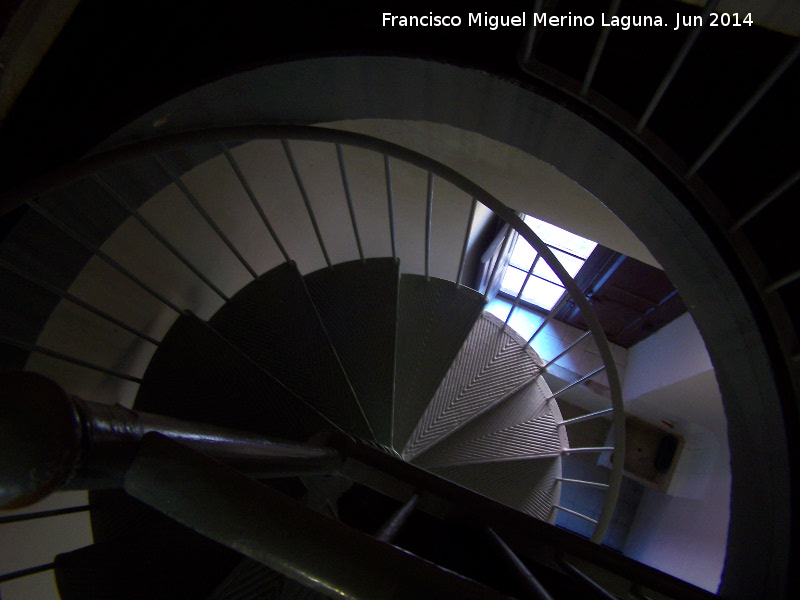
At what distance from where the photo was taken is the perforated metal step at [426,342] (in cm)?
304

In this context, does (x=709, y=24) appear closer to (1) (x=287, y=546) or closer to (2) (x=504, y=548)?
(2) (x=504, y=548)

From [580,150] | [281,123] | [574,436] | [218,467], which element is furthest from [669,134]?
[574,436]

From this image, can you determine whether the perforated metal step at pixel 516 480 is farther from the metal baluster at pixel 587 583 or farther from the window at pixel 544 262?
the window at pixel 544 262

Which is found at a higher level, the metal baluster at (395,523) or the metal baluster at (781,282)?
the metal baluster at (781,282)

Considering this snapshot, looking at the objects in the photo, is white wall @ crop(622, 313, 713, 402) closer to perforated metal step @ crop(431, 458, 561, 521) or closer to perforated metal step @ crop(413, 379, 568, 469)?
perforated metal step @ crop(413, 379, 568, 469)

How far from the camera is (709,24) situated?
5.76ft

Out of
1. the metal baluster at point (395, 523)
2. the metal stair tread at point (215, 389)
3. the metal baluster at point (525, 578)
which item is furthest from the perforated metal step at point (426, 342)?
the metal baluster at point (525, 578)

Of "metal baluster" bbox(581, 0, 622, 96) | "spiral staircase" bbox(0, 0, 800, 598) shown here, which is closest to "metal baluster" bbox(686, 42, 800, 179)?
"spiral staircase" bbox(0, 0, 800, 598)

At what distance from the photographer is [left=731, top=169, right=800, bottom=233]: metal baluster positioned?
1289mm

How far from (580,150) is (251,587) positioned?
83.0 inches

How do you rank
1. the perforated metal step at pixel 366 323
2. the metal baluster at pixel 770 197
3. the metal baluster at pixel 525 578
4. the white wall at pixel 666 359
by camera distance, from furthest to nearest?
the white wall at pixel 666 359
the perforated metal step at pixel 366 323
the metal baluster at pixel 770 197
the metal baluster at pixel 525 578

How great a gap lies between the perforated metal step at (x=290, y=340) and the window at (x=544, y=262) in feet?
12.0

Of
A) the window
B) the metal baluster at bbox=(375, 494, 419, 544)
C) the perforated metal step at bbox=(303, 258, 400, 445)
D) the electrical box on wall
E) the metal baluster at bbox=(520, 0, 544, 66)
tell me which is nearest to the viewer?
the metal baluster at bbox=(375, 494, 419, 544)

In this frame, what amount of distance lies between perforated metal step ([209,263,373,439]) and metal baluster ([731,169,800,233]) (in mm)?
1957
